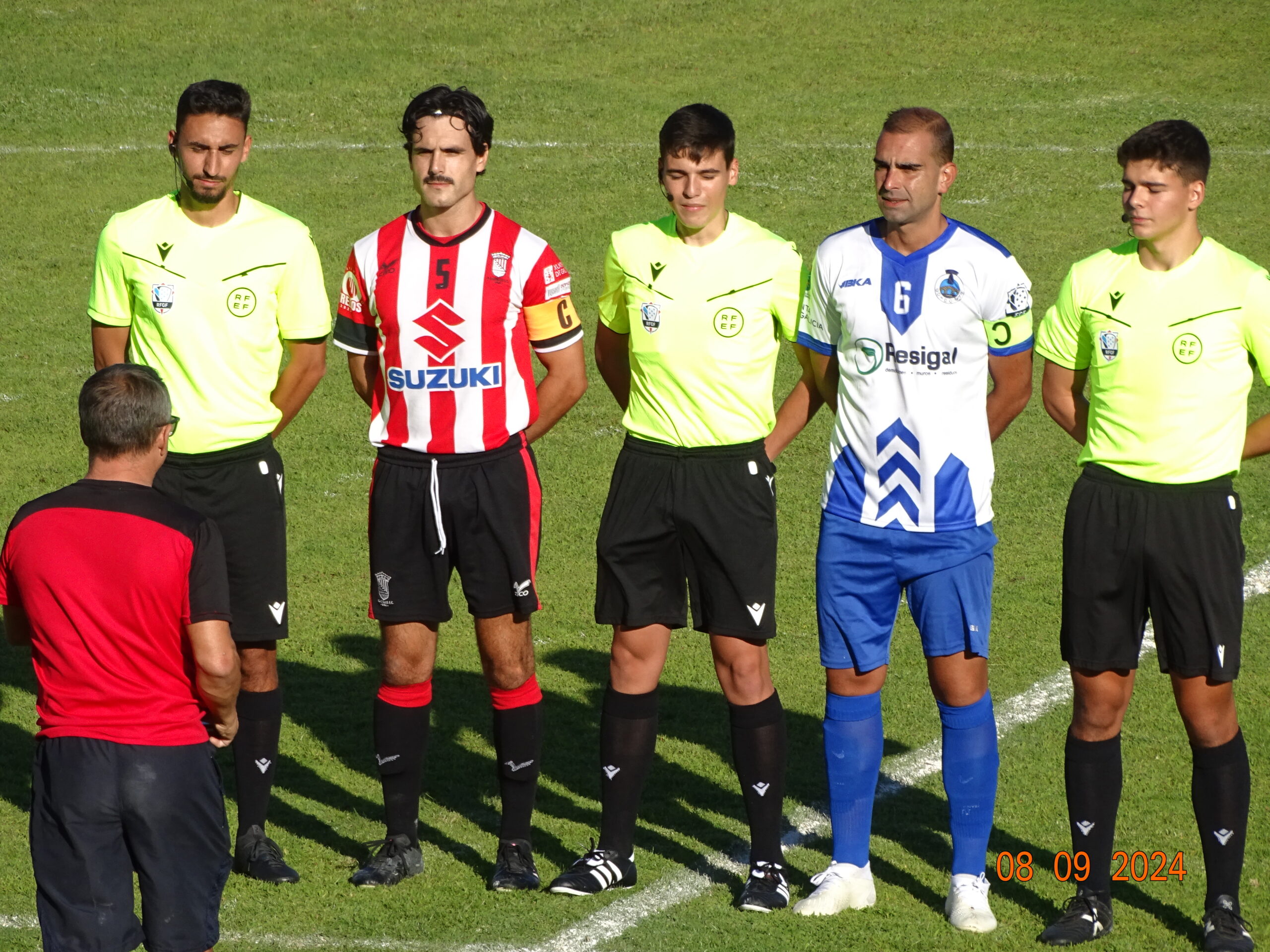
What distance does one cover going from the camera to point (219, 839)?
436cm

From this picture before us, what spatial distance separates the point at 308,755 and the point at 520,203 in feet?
32.6

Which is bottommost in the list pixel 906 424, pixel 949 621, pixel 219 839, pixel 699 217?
pixel 219 839

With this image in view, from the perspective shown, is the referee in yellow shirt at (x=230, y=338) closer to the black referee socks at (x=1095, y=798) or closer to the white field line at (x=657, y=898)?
the white field line at (x=657, y=898)

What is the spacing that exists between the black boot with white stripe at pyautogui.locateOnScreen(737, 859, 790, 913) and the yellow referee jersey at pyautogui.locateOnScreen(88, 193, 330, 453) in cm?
230

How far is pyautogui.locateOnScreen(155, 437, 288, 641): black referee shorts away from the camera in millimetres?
5801

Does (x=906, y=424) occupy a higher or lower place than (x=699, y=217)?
lower

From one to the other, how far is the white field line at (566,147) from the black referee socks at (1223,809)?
42.9 feet

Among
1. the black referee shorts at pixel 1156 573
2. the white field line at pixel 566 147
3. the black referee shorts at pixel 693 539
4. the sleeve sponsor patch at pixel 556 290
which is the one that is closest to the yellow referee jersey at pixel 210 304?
the sleeve sponsor patch at pixel 556 290

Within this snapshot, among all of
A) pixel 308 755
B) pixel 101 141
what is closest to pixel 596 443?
pixel 308 755

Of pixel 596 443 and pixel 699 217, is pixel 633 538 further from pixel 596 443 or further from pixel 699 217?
pixel 596 443

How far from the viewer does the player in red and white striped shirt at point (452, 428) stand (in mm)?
5691

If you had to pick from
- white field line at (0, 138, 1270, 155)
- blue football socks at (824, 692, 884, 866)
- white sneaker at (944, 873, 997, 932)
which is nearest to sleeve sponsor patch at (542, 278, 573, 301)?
blue football socks at (824, 692, 884, 866)

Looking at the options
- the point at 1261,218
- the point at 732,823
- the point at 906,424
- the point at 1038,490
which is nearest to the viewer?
the point at 906,424

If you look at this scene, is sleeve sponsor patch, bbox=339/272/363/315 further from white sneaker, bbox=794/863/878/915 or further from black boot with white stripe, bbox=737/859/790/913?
white sneaker, bbox=794/863/878/915
